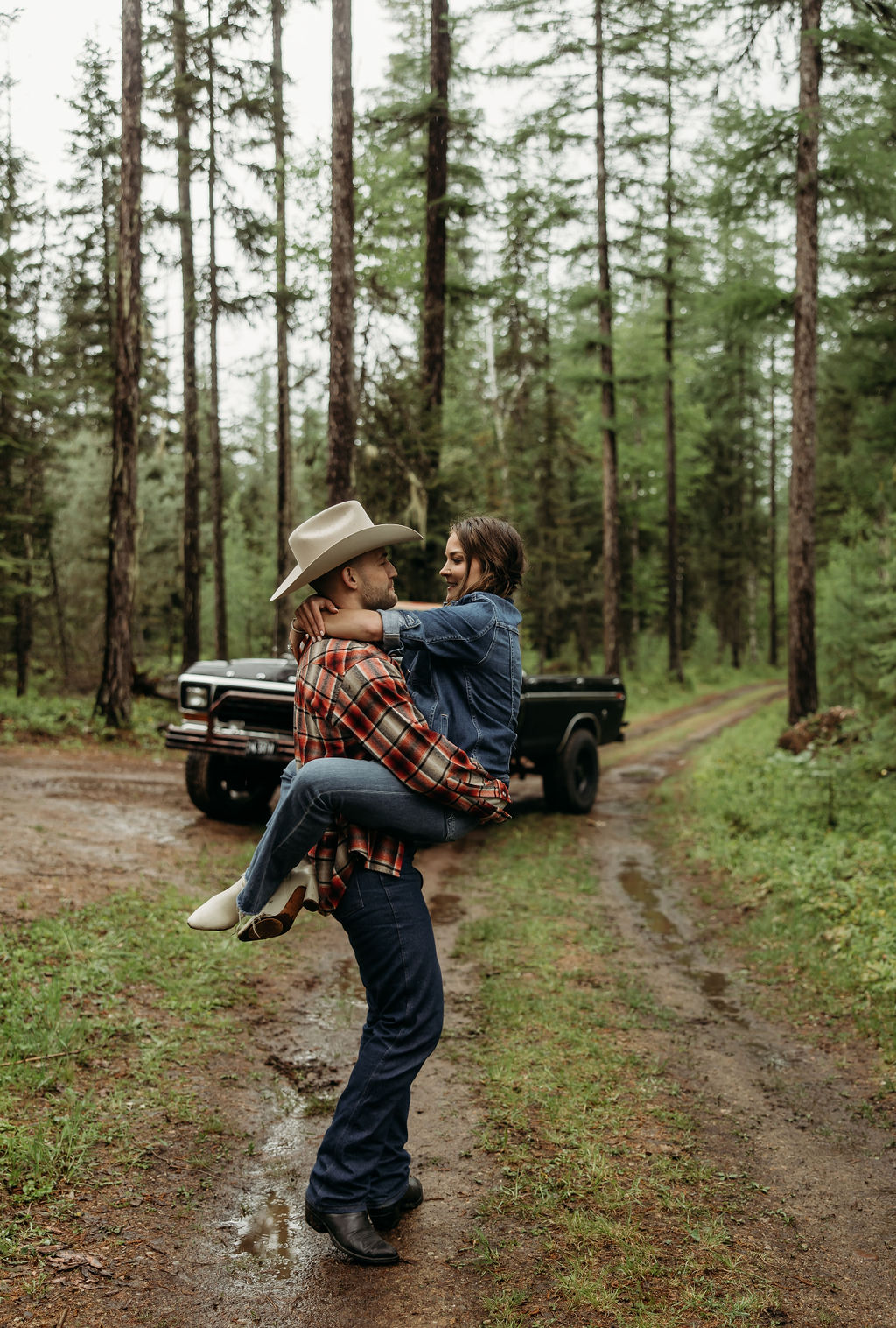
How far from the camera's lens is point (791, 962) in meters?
6.46

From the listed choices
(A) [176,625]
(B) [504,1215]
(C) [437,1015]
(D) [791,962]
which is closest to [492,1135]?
(B) [504,1215]

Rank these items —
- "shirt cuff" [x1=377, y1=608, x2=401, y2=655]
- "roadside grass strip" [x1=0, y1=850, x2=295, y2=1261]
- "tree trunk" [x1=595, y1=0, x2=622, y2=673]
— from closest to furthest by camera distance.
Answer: "shirt cuff" [x1=377, y1=608, x2=401, y2=655], "roadside grass strip" [x1=0, y1=850, x2=295, y2=1261], "tree trunk" [x1=595, y1=0, x2=622, y2=673]

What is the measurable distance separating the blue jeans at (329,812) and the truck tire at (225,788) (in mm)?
6436

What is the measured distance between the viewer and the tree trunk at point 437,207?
17172 millimetres

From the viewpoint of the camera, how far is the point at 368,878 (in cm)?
299

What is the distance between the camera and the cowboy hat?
2918 mm

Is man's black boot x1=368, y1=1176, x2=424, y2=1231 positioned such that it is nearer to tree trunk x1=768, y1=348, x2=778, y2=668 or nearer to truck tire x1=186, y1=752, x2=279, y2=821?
truck tire x1=186, y1=752, x2=279, y2=821

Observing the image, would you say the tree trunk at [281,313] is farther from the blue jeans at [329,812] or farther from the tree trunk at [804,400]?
the blue jeans at [329,812]

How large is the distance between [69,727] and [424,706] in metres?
13.5

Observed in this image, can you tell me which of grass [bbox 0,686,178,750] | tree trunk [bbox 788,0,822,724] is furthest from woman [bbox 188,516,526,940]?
tree trunk [bbox 788,0,822,724]

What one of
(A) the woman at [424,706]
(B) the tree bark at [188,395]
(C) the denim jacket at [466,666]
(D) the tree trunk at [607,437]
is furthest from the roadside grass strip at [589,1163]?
(D) the tree trunk at [607,437]

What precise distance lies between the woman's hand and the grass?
39.5 feet

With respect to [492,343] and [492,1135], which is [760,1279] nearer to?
[492,1135]

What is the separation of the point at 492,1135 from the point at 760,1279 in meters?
1.24
